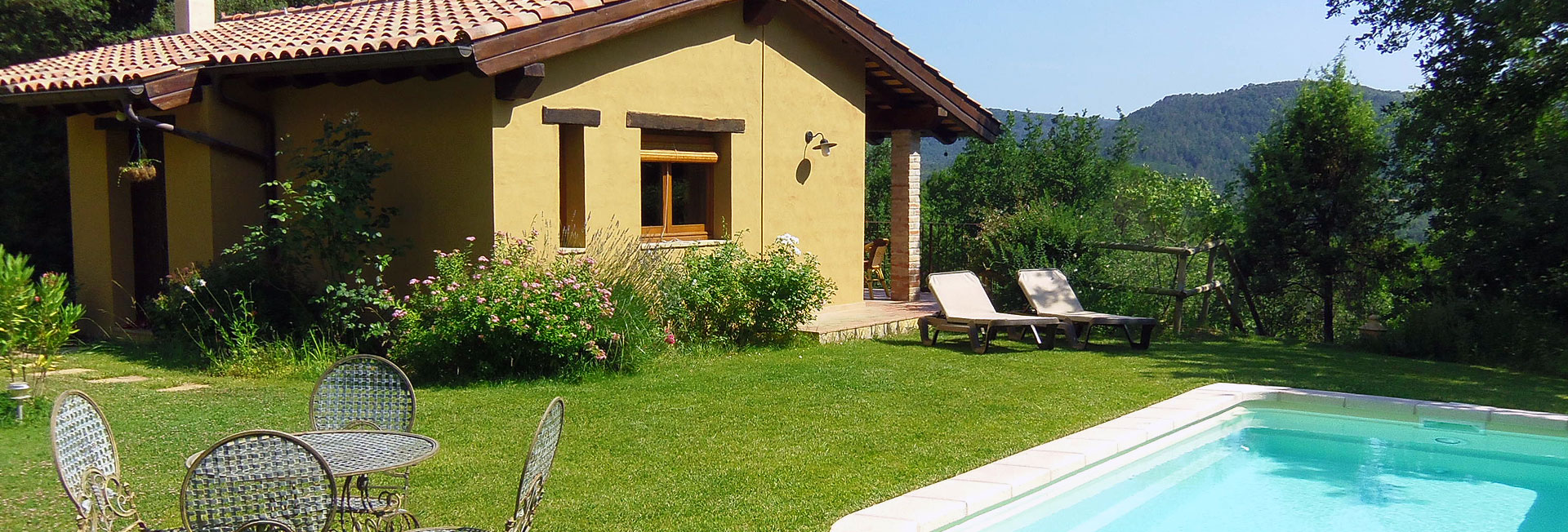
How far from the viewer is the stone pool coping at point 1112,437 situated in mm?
5371

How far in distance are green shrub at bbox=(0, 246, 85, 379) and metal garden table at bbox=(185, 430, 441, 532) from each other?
13.1ft

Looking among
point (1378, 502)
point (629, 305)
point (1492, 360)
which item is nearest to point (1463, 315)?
point (1492, 360)

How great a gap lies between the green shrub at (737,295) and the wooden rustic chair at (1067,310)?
9.19 feet

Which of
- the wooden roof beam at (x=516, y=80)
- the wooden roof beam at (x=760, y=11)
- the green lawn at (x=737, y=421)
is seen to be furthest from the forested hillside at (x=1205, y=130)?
the wooden roof beam at (x=516, y=80)

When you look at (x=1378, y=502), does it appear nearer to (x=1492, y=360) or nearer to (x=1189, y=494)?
(x=1189, y=494)

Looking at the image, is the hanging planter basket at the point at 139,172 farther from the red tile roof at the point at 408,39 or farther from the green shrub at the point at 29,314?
the green shrub at the point at 29,314

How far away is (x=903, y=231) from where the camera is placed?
50.1 feet

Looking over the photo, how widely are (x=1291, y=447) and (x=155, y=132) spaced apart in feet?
37.2

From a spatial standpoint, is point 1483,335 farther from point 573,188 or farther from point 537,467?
point 537,467

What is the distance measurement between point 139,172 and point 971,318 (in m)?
8.19

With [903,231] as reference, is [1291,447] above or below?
below

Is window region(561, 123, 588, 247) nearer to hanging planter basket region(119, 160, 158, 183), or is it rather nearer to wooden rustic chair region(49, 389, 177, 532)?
hanging planter basket region(119, 160, 158, 183)

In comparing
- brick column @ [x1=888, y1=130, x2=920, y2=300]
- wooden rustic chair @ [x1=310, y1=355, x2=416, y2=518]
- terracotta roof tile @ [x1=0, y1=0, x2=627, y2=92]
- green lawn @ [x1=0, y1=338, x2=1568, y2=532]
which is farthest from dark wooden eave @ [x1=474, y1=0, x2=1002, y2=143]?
wooden rustic chair @ [x1=310, y1=355, x2=416, y2=518]

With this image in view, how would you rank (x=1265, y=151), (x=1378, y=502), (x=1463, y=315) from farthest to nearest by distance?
(x=1265, y=151), (x=1463, y=315), (x=1378, y=502)
